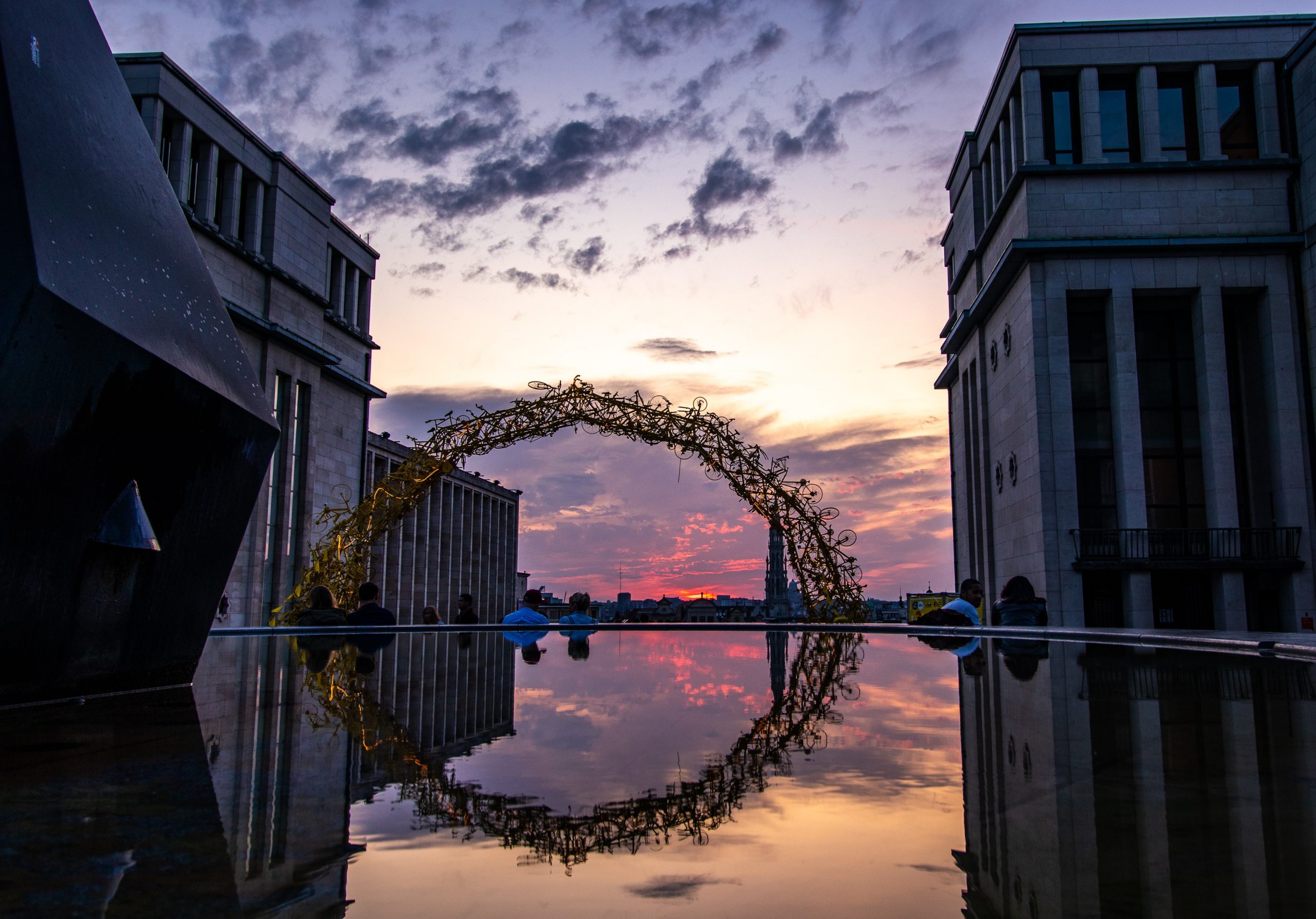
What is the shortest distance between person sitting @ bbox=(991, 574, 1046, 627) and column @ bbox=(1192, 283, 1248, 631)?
18.3m

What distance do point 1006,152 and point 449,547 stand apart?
153ft

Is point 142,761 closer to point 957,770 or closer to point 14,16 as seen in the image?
point 957,770

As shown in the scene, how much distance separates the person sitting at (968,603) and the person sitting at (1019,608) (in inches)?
22.9

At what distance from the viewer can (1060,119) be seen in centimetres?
2869

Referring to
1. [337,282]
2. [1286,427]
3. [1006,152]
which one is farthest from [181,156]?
[1286,427]

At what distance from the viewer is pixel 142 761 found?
2.46m

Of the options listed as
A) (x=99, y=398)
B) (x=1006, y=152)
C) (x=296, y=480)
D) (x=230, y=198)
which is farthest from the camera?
(x=296, y=480)

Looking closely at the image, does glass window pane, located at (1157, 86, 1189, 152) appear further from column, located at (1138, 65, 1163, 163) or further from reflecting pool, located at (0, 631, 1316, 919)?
reflecting pool, located at (0, 631, 1316, 919)

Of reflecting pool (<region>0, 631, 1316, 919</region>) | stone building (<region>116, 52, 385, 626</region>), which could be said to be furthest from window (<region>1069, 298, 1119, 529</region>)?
reflecting pool (<region>0, 631, 1316, 919</region>)

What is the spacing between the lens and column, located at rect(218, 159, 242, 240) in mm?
29172

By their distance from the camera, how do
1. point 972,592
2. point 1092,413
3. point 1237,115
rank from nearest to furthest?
point 972,592
point 1237,115
point 1092,413

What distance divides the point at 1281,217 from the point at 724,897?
3169 cm

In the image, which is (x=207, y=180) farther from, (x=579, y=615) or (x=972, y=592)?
(x=972, y=592)

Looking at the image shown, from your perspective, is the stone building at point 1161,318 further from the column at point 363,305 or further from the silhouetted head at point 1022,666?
the column at point 363,305
